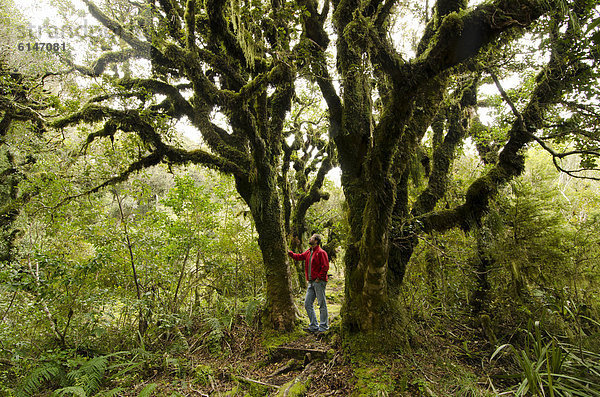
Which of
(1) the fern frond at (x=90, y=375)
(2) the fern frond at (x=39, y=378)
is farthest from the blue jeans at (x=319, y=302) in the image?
(2) the fern frond at (x=39, y=378)

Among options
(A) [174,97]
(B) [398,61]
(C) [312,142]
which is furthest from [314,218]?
(B) [398,61]

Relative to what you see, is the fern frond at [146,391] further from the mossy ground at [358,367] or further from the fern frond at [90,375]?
the fern frond at [90,375]

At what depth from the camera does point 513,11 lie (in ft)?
9.46

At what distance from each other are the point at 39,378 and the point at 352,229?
5.71 meters

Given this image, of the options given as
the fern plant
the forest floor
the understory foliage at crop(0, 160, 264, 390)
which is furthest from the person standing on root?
the fern plant

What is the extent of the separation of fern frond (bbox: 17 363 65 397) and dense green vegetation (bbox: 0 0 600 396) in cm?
3

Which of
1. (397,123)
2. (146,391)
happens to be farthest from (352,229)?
(146,391)

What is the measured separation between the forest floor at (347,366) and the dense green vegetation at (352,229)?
36mm

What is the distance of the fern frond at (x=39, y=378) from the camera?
390 cm

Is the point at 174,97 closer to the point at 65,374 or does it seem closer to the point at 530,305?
the point at 65,374

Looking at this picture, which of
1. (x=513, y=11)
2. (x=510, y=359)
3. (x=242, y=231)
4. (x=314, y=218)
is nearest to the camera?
(x=513, y=11)

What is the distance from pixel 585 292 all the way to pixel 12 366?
31.0ft

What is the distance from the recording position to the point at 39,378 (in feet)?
14.1

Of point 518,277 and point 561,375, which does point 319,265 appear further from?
point 561,375
